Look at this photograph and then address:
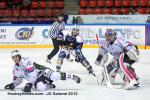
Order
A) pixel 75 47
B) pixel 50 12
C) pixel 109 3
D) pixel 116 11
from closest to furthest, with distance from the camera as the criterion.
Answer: pixel 75 47, pixel 116 11, pixel 50 12, pixel 109 3

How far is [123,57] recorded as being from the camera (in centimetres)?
820

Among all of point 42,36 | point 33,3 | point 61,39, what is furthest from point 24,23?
point 61,39

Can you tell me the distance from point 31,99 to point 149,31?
30.8ft

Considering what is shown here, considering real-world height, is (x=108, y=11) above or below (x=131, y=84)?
above

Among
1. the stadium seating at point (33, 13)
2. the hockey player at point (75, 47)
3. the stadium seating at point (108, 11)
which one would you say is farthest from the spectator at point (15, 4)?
the hockey player at point (75, 47)

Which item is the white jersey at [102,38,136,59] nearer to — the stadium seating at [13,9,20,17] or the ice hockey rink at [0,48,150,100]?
the ice hockey rink at [0,48,150,100]

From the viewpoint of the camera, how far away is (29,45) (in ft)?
53.0

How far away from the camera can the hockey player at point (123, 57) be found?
26.6 ft

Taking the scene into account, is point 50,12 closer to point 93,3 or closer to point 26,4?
point 26,4

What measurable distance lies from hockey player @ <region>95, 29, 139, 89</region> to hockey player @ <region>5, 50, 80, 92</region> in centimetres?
94

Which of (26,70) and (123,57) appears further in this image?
(123,57)

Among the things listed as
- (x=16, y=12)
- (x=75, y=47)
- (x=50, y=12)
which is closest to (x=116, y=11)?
(x=50, y=12)

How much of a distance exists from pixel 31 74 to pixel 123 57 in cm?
175

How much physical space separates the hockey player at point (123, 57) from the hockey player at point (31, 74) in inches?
37.1
